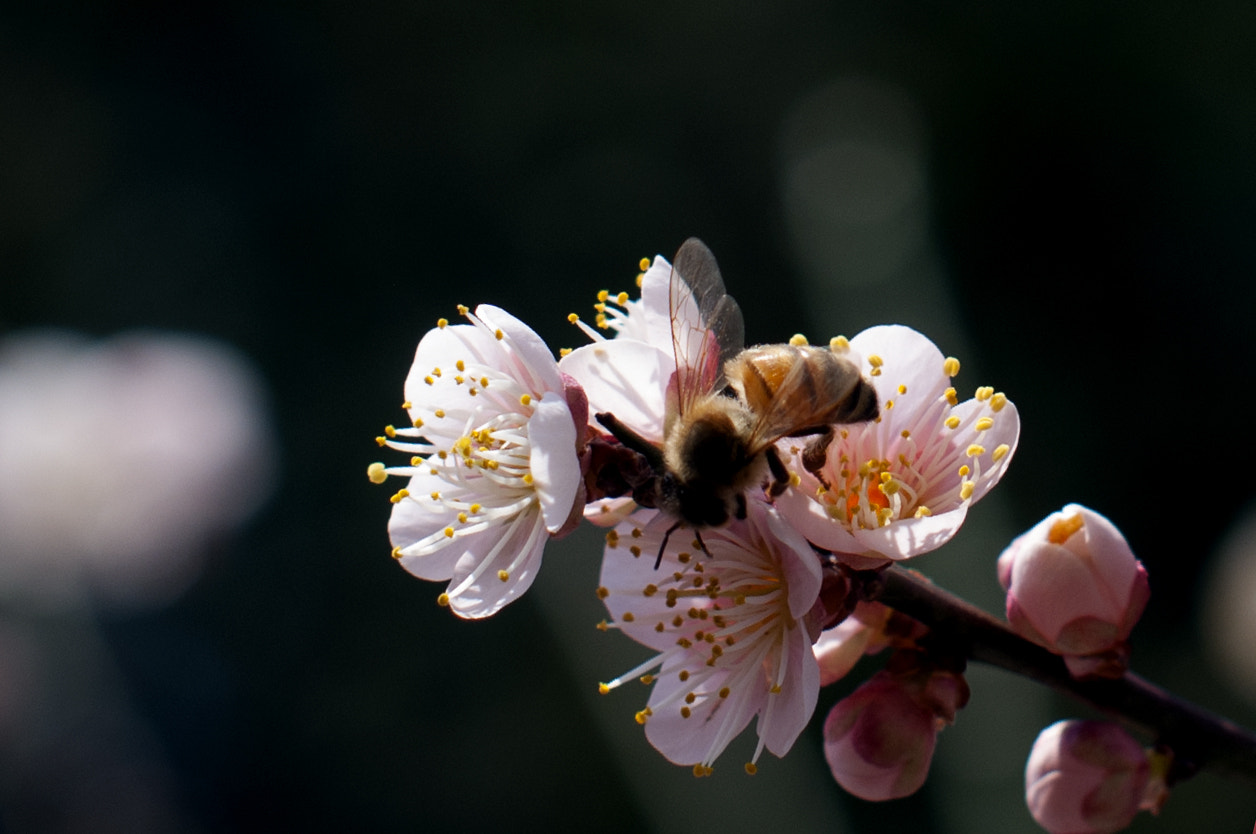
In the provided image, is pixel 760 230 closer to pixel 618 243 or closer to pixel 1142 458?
pixel 618 243

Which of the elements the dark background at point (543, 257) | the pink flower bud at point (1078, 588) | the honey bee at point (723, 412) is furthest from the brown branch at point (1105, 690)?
the dark background at point (543, 257)

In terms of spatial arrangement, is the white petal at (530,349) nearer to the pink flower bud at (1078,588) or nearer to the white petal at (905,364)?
the white petal at (905,364)

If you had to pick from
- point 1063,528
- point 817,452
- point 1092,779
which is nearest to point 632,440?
point 817,452

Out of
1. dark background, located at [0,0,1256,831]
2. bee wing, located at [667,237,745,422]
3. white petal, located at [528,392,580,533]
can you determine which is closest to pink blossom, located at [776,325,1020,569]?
bee wing, located at [667,237,745,422]

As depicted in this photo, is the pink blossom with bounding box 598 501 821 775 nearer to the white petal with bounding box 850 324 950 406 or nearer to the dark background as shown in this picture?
the white petal with bounding box 850 324 950 406

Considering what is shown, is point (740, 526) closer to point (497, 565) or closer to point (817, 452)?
point (817, 452)

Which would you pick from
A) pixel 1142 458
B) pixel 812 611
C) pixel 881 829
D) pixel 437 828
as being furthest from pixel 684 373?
pixel 1142 458
